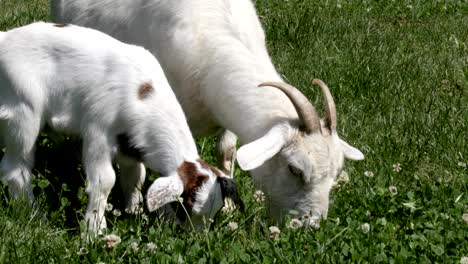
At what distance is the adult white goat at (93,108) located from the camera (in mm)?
5613

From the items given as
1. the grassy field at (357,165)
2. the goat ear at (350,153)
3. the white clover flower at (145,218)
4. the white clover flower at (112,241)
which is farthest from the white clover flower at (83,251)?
the goat ear at (350,153)

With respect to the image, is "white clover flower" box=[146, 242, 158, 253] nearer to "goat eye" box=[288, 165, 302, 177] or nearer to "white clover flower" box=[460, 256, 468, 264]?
A: "goat eye" box=[288, 165, 302, 177]

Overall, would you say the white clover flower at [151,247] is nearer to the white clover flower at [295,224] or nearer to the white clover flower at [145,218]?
the white clover flower at [145,218]

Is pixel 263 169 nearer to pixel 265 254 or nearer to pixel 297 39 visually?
pixel 265 254

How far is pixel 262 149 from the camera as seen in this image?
18.2 feet

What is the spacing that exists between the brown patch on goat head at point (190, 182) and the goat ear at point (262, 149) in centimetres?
21

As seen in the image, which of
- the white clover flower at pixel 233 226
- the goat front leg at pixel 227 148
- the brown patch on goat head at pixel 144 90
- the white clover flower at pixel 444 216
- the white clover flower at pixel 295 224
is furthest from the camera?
the goat front leg at pixel 227 148

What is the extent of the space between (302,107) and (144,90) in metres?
0.84

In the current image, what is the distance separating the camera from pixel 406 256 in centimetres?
479

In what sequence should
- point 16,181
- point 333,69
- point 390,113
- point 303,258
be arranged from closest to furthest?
point 303,258
point 16,181
point 390,113
point 333,69

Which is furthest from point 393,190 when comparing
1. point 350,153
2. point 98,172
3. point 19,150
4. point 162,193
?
point 19,150

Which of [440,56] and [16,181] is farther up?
[16,181]

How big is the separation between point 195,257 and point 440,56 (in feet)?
16.3

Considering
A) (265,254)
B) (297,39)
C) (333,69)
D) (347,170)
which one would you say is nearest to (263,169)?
(347,170)
